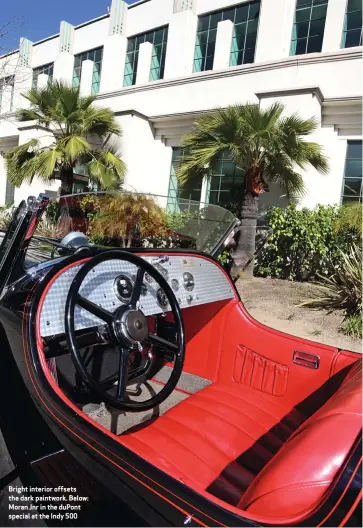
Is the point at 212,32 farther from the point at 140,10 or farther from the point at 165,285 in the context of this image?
the point at 165,285

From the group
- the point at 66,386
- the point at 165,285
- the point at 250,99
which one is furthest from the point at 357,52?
the point at 66,386

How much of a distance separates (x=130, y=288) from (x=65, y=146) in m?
8.99

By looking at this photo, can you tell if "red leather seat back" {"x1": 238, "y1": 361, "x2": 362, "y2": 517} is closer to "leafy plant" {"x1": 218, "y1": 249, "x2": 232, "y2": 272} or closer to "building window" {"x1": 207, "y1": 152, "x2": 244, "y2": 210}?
"leafy plant" {"x1": 218, "y1": 249, "x2": 232, "y2": 272}

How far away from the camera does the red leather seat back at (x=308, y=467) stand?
1.07 m

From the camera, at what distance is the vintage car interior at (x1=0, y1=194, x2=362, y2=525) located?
3.95ft

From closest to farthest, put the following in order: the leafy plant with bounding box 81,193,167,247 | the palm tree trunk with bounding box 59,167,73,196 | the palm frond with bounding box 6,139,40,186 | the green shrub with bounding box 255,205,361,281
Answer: the leafy plant with bounding box 81,193,167,247, the green shrub with bounding box 255,205,361,281, the palm tree trunk with bounding box 59,167,73,196, the palm frond with bounding box 6,139,40,186

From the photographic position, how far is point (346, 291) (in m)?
5.80

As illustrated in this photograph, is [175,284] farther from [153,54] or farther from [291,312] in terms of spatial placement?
[153,54]

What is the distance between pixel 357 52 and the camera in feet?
29.4

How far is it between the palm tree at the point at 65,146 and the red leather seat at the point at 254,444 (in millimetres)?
8484

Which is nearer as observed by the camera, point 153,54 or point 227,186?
point 227,186

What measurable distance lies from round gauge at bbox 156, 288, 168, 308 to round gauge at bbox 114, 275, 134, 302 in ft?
0.73

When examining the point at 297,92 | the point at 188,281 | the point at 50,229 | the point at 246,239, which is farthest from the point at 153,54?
the point at 188,281

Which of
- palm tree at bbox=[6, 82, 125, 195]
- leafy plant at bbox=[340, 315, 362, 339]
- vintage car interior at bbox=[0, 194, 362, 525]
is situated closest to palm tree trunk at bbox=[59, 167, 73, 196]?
palm tree at bbox=[6, 82, 125, 195]
